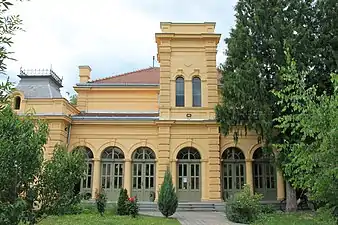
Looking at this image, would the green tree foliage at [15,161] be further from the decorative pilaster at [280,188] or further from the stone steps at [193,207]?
the decorative pilaster at [280,188]

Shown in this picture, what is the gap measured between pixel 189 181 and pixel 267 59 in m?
7.86

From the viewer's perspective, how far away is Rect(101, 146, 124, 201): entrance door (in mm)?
21344

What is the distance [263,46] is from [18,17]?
1593 centimetres

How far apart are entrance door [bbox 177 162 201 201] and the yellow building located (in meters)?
0.05

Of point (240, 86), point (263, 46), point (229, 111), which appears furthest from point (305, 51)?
point (229, 111)

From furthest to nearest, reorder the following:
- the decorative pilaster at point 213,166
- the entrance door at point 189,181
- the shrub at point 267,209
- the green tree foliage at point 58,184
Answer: the entrance door at point 189,181 < the decorative pilaster at point 213,166 < the shrub at point 267,209 < the green tree foliage at point 58,184

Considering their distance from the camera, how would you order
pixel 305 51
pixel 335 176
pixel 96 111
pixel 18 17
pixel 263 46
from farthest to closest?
pixel 96 111 → pixel 263 46 → pixel 305 51 → pixel 335 176 → pixel 18 17

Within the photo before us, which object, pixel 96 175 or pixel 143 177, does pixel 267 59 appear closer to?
pixel 143 177

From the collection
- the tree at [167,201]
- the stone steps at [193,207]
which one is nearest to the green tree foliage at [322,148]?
the tree at [167,201]

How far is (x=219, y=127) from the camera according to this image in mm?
21062

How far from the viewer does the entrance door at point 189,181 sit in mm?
20891

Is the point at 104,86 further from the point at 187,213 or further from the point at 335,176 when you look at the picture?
the point at 335,176

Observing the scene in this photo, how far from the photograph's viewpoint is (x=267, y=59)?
18484 mm

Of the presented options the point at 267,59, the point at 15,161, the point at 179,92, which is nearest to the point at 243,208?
the point at 267,59
